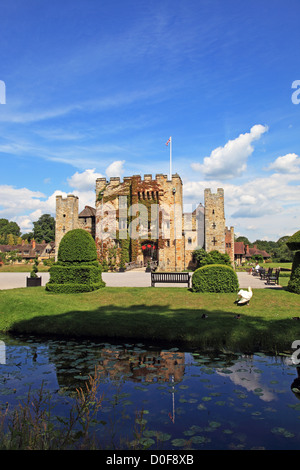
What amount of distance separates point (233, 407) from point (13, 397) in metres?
3.84

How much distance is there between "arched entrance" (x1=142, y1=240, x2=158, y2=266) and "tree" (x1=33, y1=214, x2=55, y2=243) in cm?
5262

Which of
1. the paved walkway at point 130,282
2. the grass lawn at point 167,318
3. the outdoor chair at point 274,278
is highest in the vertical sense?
the outdoor chair at point 274,278

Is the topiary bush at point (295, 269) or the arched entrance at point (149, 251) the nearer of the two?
the topiary bush at point (295, 269)

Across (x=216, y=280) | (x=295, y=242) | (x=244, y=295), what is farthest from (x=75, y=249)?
(x=295, y=242)

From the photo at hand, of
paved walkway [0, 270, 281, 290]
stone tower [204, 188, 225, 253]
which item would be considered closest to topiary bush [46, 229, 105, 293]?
paved walkway [0, 270, 281, 290]

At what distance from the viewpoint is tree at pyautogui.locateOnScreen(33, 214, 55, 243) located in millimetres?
86625

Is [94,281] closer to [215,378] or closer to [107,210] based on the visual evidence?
[215,378]

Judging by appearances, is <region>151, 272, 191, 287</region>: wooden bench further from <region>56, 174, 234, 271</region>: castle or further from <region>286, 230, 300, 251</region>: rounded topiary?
<region>56, 174, 234, 271</region>: castle

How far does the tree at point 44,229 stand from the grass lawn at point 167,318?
246 feet

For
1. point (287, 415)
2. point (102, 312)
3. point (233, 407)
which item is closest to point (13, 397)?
point (233, 407)

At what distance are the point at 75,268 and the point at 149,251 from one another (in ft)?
76.8

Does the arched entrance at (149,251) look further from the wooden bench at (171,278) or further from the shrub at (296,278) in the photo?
the shrub at (296,278)

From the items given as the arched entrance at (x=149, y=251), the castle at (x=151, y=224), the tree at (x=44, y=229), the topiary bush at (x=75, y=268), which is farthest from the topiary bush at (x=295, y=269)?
the tree at (x=44, y=229)

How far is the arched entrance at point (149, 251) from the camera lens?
130ft
